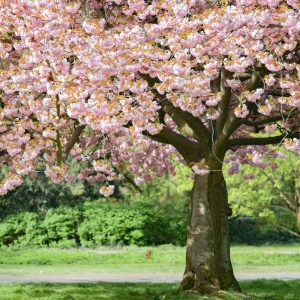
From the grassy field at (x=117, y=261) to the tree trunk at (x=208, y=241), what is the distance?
22.6ft

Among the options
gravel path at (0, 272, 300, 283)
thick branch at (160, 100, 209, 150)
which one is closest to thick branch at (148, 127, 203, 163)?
thick branch at (160, 100, 209, 150)

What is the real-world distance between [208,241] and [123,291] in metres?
2.13

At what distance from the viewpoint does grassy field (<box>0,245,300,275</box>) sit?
22.2m

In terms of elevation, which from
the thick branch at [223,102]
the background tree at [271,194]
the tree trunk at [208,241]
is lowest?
the tree trunk at [208,241]

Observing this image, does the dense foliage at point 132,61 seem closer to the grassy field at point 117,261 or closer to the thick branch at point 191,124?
the thick branch at point 191,124

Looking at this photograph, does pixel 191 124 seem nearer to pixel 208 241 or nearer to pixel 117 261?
pixel 208 241

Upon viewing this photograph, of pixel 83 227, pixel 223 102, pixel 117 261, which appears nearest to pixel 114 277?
pixel 117 261

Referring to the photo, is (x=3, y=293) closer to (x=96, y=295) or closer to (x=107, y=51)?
(x=96, y=295)

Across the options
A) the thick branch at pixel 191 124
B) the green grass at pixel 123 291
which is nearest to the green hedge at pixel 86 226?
the green grass at pixel 123 291

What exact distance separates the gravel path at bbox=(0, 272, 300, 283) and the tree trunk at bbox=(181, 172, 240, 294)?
346cm

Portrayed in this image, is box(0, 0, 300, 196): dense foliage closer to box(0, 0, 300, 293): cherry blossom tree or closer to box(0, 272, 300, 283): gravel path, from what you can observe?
box(0, 0, 300, 293): cherry blossom tree

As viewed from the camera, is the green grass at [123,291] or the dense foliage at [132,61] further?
the green grass at [123,291]

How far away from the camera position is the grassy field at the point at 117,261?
22.2 meters

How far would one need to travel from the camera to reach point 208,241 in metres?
14.7
